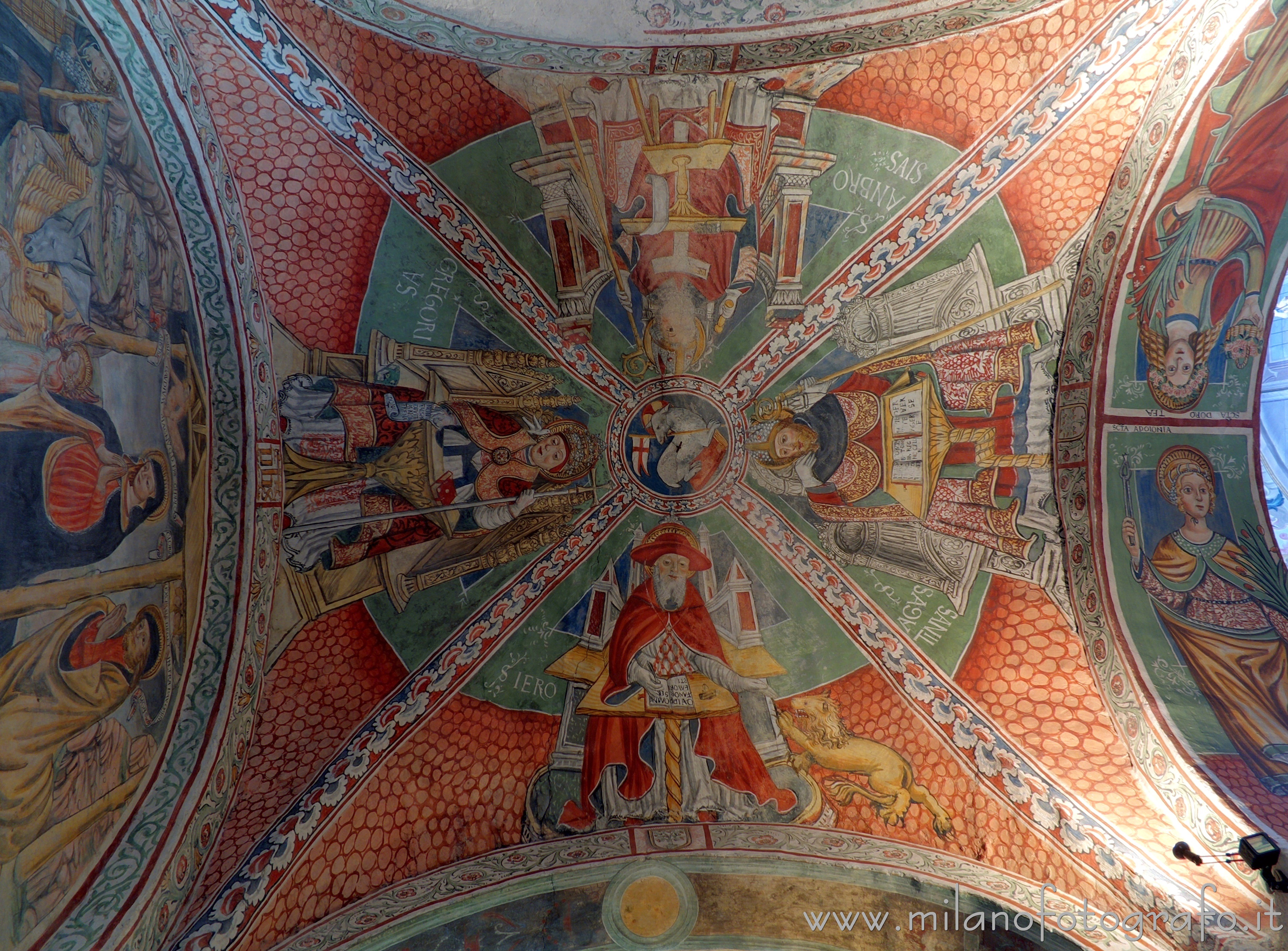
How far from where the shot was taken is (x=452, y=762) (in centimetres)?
689

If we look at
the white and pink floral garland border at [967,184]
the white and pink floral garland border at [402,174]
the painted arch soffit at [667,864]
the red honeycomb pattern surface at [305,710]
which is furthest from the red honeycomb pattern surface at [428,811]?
the white and pink floral garland border at [967,184]

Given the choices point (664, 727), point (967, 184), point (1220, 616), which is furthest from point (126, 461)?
point (1220, 616)

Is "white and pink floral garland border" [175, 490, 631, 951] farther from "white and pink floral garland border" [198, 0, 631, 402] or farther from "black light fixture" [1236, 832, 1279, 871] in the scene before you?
"black light fixture" [1236, 832, 1279, 871]

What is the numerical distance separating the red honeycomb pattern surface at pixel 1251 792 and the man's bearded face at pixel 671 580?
4287mm

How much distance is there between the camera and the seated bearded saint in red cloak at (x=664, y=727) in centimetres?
709

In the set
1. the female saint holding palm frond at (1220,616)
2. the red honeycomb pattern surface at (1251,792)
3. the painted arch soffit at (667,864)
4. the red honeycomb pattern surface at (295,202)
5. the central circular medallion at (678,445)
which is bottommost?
the painted arch soffit at (667,864)

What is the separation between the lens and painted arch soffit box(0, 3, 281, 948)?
4676mm

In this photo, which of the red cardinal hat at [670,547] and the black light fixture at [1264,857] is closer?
the black light fixture at [1264,857]

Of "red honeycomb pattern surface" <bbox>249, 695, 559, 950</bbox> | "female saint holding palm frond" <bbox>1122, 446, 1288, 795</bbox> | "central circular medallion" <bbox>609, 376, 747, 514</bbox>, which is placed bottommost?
"red honeycomb pattern surface" <bbox>249, 695, 559, 950</bbox>

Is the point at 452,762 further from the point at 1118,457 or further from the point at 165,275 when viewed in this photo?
the point at 1118,457

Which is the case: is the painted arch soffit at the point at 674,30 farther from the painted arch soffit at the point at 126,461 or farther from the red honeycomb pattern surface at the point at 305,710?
the red honeycomb pattern surface at the point at 305,710

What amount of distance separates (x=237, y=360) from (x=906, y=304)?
5.63m

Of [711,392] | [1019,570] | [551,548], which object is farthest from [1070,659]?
[551,548]

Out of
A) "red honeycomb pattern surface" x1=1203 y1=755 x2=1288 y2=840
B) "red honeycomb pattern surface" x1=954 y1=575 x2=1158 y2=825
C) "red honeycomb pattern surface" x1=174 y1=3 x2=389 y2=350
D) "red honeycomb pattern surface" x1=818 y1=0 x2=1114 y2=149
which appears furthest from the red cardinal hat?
"red honeycomb pattern surface" x1=1203 y1=755 x2=1288 y2=840
